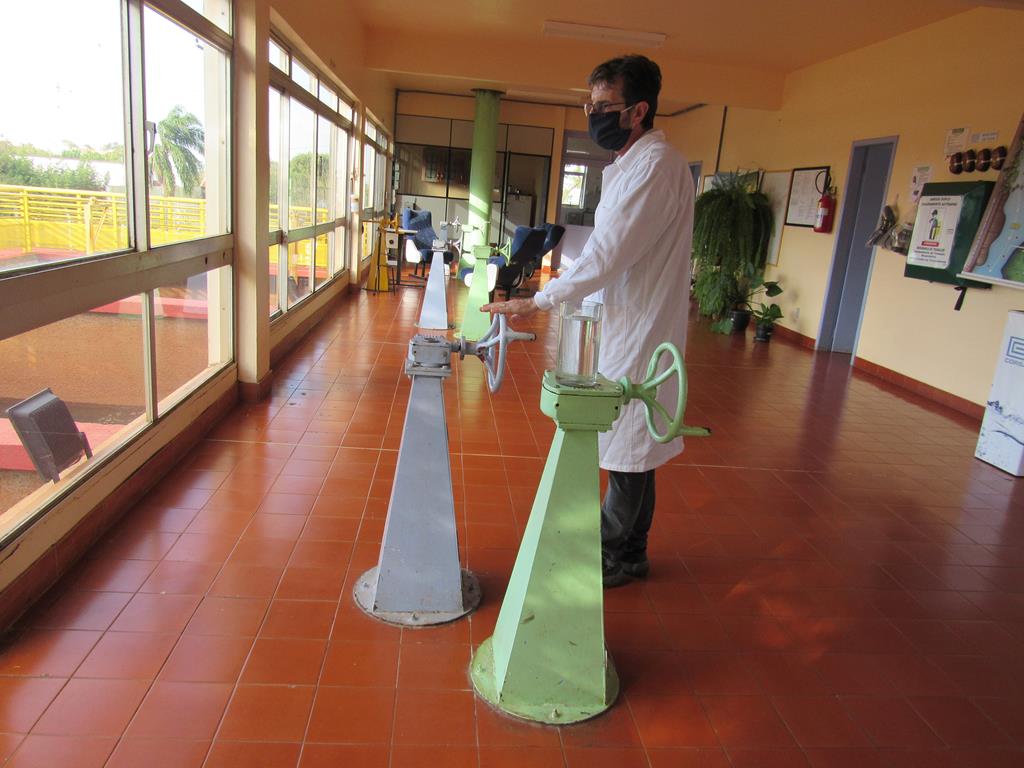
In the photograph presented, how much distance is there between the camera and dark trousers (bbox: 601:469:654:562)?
2318 millimetres

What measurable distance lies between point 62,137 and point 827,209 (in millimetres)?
6981

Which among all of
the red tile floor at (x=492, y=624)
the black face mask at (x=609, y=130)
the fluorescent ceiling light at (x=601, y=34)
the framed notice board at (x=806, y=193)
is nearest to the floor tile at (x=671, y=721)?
the red tile floor at (x=492, y=624)

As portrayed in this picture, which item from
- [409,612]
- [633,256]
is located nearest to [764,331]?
[633,256]

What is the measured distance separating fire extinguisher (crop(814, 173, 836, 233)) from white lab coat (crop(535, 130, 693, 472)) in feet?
19.6

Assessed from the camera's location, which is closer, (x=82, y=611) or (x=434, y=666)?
(x=434, y=666)

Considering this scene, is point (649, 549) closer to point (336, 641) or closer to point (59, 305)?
point (336, 641)

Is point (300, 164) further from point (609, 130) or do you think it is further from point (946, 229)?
point (946, 229)

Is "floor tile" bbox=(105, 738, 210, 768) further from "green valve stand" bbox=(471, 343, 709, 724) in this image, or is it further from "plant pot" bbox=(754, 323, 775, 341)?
"plant pot" bbox=(754, 323, 775, 341)

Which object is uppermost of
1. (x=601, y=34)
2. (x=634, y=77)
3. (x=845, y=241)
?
(x=601, y=34)

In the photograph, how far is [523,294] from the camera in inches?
404

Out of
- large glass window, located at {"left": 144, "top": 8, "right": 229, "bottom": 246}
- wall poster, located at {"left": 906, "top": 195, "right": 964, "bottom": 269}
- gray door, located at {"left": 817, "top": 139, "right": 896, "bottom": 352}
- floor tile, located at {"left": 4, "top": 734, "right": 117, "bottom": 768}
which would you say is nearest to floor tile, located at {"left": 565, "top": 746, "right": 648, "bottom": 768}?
floor tile, located at {"left": 4, "top": 734, "right": 117, "bottom": 768}

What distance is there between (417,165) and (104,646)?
505 inches

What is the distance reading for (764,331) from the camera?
778 centimetres

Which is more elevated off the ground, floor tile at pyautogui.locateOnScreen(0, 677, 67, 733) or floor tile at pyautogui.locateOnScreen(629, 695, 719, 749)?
floor tile at pyautogui.locateOnScreen(0, 677, 67, 733)
